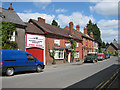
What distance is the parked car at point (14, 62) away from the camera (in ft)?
35.4

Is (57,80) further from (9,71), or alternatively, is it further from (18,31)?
(18,31)

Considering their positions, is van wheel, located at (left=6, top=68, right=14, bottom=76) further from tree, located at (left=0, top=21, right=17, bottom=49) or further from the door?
the door

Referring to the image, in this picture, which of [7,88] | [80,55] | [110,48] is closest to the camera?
[7,88]

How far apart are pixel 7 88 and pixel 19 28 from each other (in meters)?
13.3

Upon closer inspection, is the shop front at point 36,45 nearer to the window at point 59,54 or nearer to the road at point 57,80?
the window at point 59,54

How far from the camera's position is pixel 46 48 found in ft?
77.6

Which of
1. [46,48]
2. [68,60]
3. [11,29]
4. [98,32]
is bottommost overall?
[68,60]

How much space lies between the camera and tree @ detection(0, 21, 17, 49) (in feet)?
54.8

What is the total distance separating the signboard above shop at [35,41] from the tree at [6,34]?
305cm

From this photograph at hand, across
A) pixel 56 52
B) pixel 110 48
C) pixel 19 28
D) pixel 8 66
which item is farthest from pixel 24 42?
pixel 110 48

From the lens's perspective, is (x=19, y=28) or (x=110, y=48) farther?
(x=110, y=48)

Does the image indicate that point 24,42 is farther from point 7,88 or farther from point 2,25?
point 7,88

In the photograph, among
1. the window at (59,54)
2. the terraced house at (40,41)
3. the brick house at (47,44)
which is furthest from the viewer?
the window at (59,54)

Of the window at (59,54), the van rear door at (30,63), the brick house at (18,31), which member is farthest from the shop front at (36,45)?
the van rear door at (30,63)
